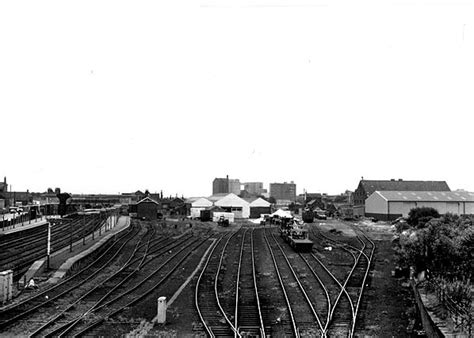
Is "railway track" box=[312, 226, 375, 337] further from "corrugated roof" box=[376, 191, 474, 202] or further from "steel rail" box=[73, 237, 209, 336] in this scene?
"corrugated roof" box=[376, 191, 474, 202]

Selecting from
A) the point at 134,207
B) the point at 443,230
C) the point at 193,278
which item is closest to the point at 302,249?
the point at 193,278

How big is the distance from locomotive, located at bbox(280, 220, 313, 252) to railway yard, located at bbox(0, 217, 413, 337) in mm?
878

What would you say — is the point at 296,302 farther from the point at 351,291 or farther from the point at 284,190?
the point at 284,190

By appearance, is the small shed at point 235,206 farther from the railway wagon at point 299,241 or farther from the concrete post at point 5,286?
the concrete post at point 5,286

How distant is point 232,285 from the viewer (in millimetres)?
18875

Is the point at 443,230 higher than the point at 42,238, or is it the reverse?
the point at 443,230

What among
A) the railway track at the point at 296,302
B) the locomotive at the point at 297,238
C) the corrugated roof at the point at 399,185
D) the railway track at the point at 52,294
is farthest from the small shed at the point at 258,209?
the railway track at the point at 52,294

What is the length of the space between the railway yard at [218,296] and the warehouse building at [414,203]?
34636 mm

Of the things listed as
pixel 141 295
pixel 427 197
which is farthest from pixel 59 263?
pixel 427 197

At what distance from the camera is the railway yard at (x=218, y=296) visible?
1264 cm

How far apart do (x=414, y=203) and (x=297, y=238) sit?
35.1 meters

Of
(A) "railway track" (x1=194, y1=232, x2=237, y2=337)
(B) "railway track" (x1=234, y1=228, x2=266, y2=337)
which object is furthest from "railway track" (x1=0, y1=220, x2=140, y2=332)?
(B) "railway track" (x1=234, y1=228, x2=266, y2=337)

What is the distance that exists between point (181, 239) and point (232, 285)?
1980 centimetres

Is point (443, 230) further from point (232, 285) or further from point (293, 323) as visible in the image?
point (232, 285)
